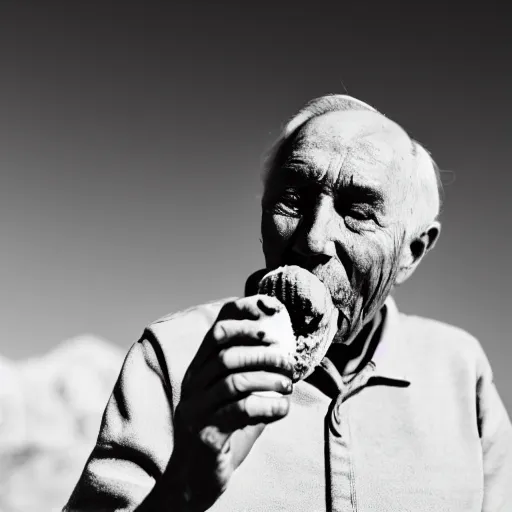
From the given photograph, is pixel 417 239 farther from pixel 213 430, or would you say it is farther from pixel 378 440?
pixel 213 430

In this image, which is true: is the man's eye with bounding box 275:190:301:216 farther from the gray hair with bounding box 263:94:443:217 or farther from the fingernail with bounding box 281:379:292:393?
the fingernail with bounding box 281:379:292:393

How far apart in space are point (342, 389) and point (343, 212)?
18.1 inches

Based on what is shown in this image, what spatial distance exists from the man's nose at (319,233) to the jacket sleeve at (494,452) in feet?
2.42

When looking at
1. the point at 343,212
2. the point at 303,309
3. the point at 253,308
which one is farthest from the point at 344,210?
the point at 253,308

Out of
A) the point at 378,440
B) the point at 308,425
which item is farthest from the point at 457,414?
the point at 308,425

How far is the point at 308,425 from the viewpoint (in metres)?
1.38

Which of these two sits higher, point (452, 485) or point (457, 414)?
point (457, 414)

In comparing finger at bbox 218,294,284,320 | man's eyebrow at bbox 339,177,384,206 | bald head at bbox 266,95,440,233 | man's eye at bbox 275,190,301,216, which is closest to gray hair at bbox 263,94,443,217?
bald head at bbox 266,95,440,233

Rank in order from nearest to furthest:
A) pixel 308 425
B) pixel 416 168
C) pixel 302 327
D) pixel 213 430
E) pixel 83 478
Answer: pixel 213 430
pixel 302 327
pixel 83 478
pixel 308 425
pixel 416 168

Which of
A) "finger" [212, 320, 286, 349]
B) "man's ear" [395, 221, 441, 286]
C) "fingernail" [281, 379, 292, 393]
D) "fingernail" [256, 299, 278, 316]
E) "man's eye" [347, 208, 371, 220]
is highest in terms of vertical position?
"man's eye" [347, 208, 371, 220]

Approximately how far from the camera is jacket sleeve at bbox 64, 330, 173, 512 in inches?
46.8

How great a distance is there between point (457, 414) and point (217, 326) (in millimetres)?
903

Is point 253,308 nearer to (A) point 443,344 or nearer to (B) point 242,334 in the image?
(B) point 242,334

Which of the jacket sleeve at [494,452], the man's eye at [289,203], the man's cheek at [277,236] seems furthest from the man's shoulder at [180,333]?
the jacket sleeve at [494,452]
